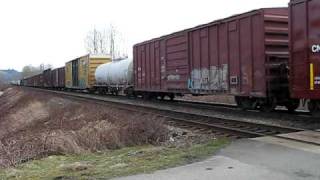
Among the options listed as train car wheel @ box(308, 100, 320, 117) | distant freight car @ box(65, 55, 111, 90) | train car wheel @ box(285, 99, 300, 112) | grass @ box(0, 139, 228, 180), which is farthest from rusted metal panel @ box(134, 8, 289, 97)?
distant freight car @ box(65, 55, 111, 90)

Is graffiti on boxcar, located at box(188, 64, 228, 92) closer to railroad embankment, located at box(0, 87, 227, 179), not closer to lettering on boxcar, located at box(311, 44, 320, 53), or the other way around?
railroad embankment, located at box(0, 87, 227, 179)

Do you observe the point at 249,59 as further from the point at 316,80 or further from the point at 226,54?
the point at 316,80

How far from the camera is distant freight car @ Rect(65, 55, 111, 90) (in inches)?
1713

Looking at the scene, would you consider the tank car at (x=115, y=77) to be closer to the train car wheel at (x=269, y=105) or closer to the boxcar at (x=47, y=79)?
the train car wheel at (x=269, y=105)

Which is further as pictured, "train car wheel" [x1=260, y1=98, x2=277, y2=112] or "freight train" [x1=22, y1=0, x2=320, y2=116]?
"train car wheel" [x1=260, y1=98, x2=277, y2=112]

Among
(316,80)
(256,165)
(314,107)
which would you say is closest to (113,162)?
(256,165)

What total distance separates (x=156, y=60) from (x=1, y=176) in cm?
1784

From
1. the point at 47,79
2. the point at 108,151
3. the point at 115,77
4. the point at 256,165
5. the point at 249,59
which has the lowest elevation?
the point at 108,151

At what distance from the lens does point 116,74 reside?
35.3 meters

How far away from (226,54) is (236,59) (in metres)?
0.71

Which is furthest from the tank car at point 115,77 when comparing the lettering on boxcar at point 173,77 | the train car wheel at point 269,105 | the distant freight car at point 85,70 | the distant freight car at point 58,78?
the distant freight car at point 58,78

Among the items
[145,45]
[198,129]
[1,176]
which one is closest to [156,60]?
[145,45]

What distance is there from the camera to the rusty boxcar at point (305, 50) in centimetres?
1299

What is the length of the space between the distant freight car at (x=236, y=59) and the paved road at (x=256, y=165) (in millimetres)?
6798
